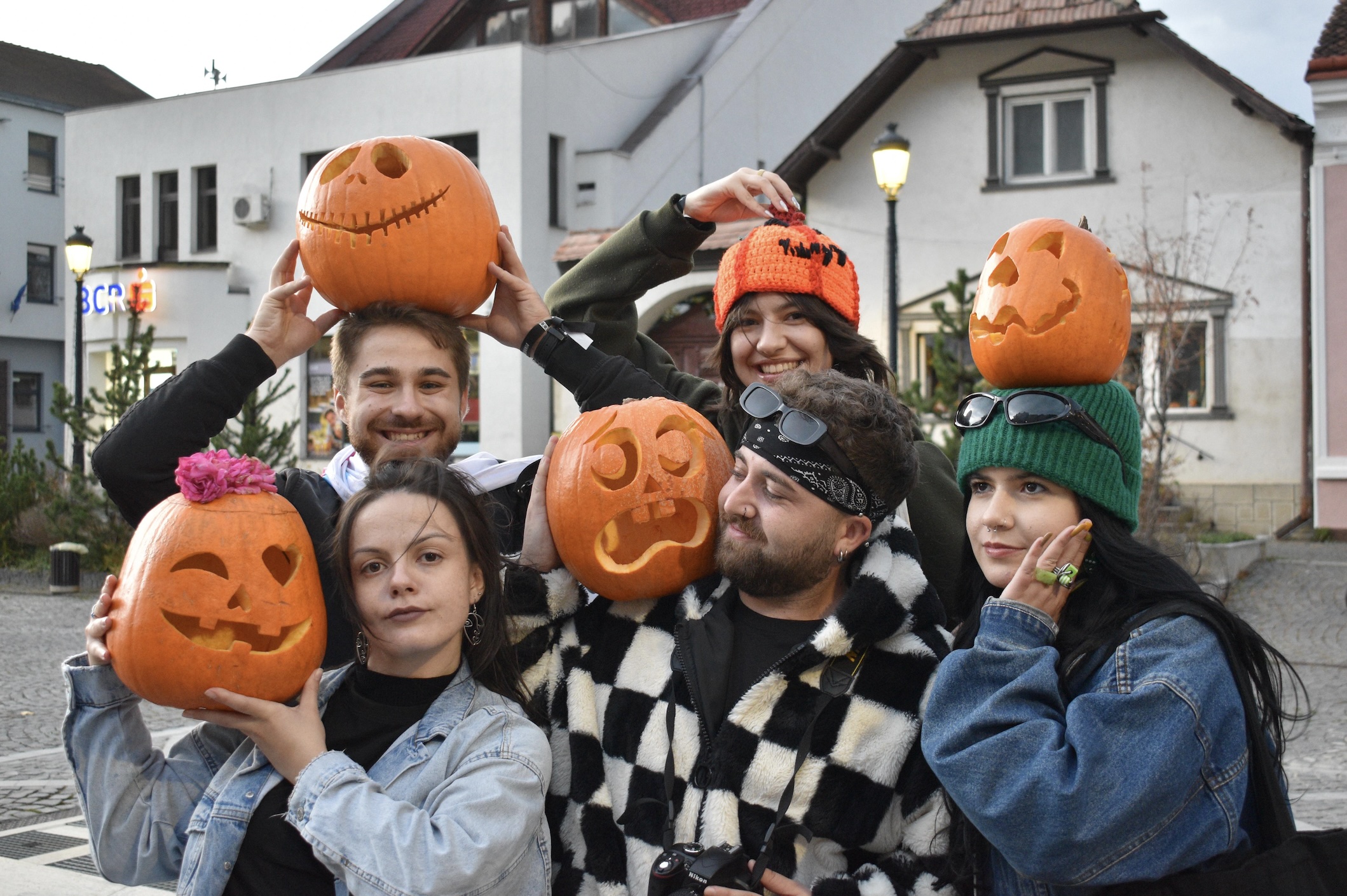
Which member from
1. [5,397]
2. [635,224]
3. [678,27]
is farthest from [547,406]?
[5,397]

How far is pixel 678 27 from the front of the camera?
21719 millimetres

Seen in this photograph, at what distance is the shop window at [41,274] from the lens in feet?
103

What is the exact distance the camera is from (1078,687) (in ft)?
7.20

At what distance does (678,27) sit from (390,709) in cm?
2111

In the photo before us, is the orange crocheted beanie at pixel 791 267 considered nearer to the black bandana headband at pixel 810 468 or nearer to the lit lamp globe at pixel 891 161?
the black bandana headband at pixel 810 468

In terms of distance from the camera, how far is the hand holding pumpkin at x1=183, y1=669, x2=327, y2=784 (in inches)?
89.0

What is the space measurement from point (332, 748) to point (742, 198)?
1.82m

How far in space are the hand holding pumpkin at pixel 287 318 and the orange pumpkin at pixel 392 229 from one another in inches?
1.9

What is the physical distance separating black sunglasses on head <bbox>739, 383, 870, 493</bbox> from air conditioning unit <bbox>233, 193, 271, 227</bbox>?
2056cm

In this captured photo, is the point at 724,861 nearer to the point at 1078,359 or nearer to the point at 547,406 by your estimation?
the point at 1078,359

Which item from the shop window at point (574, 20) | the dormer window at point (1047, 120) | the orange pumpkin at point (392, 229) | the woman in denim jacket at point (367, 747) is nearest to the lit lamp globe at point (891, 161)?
the dormer window at point (1047, 120)

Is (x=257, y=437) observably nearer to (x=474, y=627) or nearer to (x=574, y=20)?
(x=474, y=627)

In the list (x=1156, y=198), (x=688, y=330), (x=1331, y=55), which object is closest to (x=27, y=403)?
(x=688, y=330)

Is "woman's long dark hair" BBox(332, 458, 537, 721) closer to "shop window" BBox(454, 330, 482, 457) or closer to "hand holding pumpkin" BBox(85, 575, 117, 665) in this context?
"hand holding pumpkin" BBox(85, 575, 117, 665)
